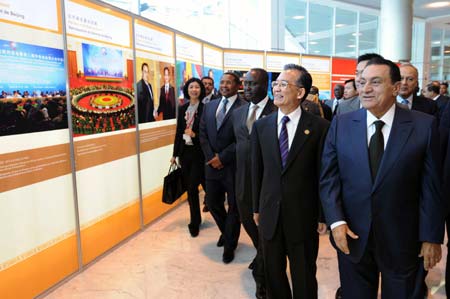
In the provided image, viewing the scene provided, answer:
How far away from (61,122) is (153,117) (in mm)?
1607

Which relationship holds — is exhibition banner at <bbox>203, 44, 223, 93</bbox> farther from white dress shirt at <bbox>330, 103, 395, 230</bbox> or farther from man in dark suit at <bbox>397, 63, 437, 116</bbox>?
white dress shirt at <bbox>330, 103, 395, 230</bbox>

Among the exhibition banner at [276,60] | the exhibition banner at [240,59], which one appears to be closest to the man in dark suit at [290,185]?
the exhibition banner at [240,59]

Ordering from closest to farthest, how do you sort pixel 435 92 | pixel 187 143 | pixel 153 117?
pixel 187 143 → pixel 153 117 → pixel 435 92

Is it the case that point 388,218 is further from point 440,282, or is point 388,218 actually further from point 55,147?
point 55,147

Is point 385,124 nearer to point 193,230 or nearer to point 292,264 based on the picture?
point 292,264

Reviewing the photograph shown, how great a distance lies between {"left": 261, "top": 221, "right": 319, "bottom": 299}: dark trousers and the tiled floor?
72 centimetres

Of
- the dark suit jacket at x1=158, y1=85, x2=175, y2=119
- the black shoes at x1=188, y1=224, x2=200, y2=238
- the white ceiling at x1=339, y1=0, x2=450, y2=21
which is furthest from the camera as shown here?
the white ceiling at x1=339, y1=0, x2=450, y2=21

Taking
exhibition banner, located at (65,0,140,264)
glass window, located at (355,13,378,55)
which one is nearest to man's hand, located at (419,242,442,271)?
exhibition banner, located at (65,0,140,264)

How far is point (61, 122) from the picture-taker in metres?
2.87

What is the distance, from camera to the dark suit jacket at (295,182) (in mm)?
1962

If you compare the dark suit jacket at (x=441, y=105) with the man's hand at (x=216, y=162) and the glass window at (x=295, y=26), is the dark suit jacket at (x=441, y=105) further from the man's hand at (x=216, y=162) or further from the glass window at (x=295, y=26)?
the glass window at (x=295, y=26)

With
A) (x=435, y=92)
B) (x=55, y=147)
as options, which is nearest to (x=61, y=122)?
(x=55, y=147)

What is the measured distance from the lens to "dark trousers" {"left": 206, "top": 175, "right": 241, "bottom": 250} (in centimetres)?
329

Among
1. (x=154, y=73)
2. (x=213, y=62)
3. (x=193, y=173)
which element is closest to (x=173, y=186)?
(x=193, y=173)
